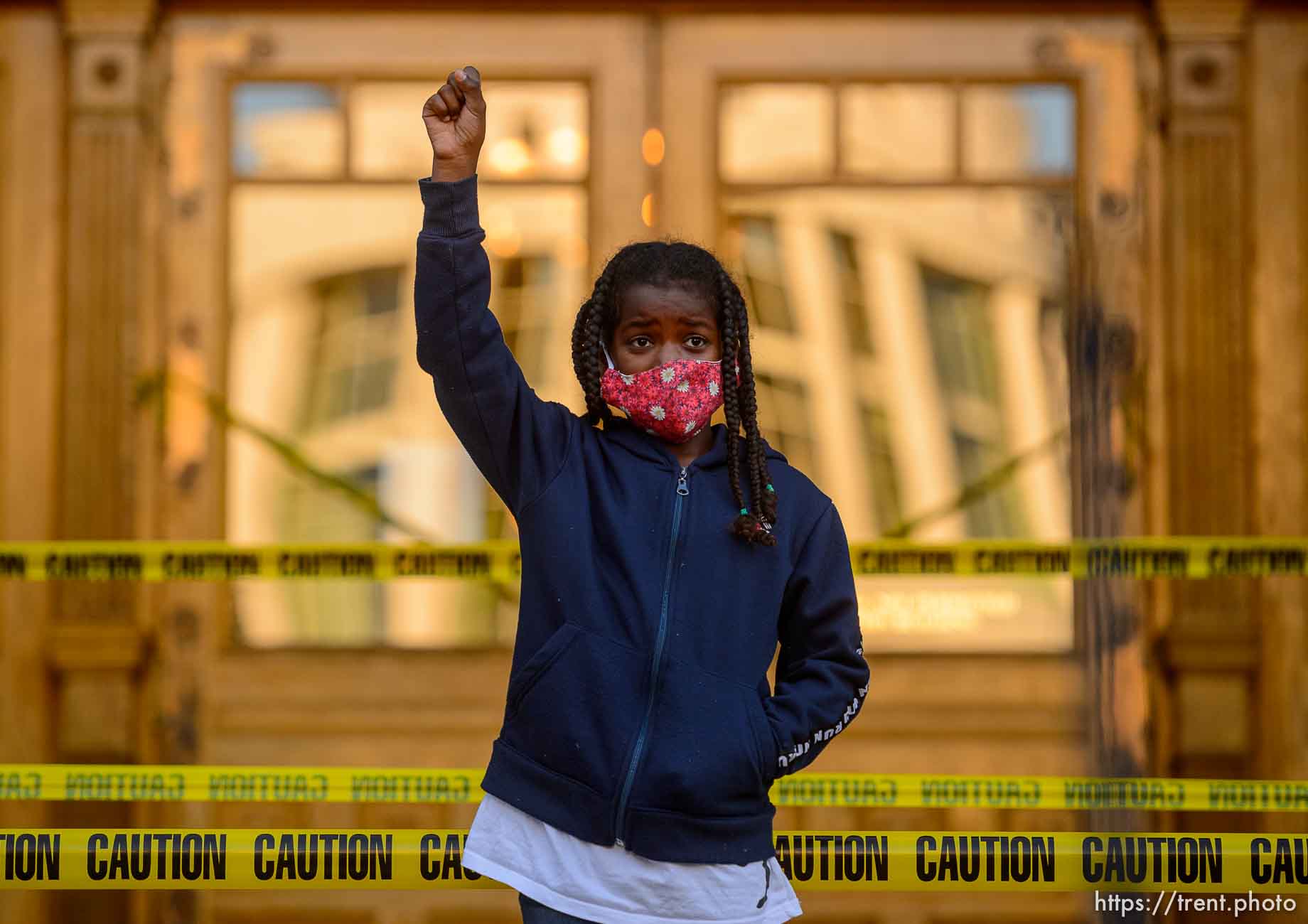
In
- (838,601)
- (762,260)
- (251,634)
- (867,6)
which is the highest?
(867,6)

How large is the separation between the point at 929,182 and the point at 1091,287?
0.97 metres

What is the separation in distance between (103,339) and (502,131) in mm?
1392

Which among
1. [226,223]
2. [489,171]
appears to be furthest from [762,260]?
[226,223]

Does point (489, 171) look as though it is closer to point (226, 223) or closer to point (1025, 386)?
point (226, 223)

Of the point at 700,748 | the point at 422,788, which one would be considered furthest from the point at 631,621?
the point at 422,788

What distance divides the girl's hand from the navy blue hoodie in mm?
27

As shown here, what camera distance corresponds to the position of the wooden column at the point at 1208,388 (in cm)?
515

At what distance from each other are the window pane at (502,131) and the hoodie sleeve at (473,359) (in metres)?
3.07

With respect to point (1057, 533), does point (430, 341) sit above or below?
above

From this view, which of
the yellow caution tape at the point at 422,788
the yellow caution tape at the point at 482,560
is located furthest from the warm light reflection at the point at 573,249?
the yellow caution tape at the point at 422,788

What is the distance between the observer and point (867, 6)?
210 inches

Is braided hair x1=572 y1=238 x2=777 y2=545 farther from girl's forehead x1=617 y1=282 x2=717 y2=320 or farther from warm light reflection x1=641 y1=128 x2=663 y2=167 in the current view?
warm light reflection x1=641 y1=128 x2=663 y2=167

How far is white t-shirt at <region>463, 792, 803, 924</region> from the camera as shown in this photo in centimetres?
217

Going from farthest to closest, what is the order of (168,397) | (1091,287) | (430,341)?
(168,397) → (1091,287) → (430,341)
